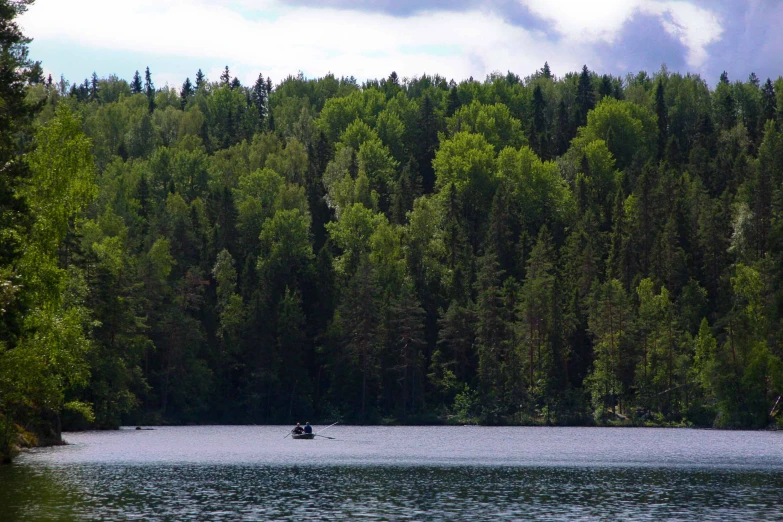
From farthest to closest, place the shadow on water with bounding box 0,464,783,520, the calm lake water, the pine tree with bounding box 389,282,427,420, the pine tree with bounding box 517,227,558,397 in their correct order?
1. the pine tree with bounding box 389,282,427,420
2. the pine tree with bounding box 517,227,558,397
3. the calm lake water
4. the shadow on water with bounding box 0,464,783,520

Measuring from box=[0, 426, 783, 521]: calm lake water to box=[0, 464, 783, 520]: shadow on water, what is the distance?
85 mm

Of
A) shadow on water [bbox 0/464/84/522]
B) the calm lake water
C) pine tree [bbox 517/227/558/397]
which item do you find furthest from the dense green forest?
shadow on water [bbox 0/464/84/522]

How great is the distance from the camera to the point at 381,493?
5212 cm

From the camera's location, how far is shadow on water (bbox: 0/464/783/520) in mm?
44406

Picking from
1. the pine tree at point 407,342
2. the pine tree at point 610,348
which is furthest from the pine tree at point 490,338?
the pine tree at point 610,348

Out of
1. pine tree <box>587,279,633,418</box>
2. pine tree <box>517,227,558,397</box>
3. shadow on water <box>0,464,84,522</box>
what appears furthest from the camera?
pine tree <box>517,227,558,397</box>

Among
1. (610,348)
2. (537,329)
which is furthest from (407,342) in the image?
(610,348)

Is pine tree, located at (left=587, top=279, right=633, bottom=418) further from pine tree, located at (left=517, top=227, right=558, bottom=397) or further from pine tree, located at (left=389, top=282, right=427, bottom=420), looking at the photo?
pine tree, located at (left=389, top=282, right=427, bottom=420)

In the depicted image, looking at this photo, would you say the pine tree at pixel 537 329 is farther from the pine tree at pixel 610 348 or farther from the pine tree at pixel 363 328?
the pine tree at pixel 363 328

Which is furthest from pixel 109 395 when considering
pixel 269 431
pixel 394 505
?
pixel 394 505

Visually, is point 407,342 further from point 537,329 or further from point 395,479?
point 395,479

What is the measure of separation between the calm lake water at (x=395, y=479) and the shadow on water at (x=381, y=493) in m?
0.09

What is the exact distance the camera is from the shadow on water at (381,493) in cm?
4441

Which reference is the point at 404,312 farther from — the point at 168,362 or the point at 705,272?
the point at 705,272
